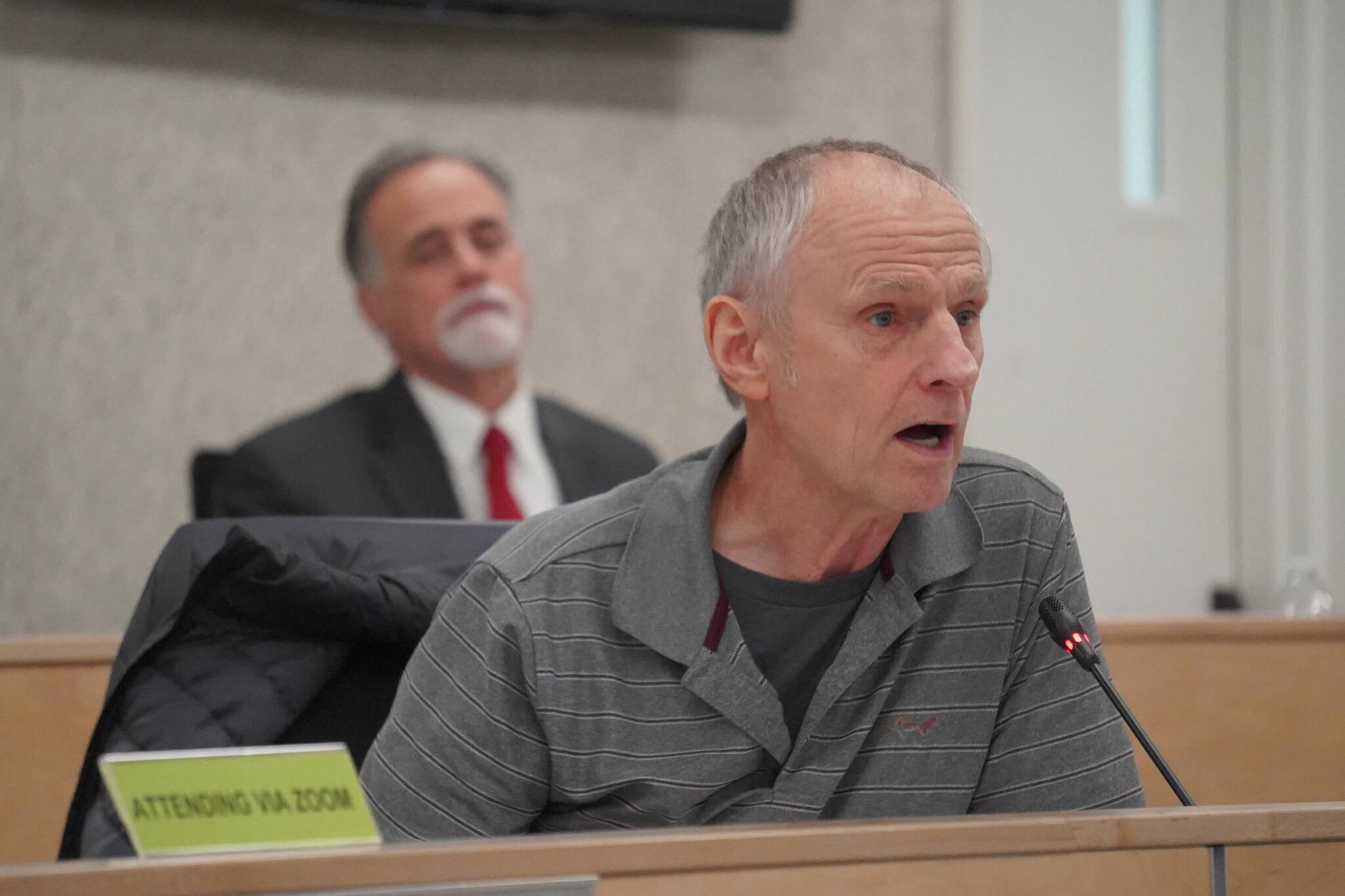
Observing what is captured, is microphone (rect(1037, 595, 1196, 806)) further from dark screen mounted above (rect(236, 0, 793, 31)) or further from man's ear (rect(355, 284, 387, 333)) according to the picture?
dark screen mounted above (rect(236, 0, 793, 31))

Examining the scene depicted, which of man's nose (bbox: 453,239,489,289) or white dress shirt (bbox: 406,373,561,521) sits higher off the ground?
man's nose (bbox: 453,239,489,289)

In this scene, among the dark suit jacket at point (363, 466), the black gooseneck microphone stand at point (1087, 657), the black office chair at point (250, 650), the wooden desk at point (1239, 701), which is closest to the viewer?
the black gooseneck microphone stand at point (1087, 657)

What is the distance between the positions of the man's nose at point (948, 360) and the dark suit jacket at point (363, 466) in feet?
4.69

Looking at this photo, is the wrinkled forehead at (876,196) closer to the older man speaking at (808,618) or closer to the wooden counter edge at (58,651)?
the older man speaking at (808,618)

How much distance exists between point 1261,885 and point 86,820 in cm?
96

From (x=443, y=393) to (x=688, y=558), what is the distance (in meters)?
1.61

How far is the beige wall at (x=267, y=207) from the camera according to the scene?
2721 millimetres

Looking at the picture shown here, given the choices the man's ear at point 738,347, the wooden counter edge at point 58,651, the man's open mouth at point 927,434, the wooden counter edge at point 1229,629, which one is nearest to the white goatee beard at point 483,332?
the wooden counter edge at point 58,651

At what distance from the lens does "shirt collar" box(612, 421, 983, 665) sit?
1.18 metres

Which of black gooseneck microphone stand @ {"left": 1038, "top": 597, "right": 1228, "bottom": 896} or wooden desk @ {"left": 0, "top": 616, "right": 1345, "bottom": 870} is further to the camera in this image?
wooden desk @ {"left": 0, "top": 616, "right": 1345, "bottom": 870}

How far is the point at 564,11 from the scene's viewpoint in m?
2.95

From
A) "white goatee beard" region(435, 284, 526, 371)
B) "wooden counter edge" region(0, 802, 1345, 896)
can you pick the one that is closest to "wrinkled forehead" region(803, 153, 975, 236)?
"wooden counter edge" region(0, 802, 1345, 896)

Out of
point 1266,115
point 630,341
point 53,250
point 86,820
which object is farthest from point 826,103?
point 86,820

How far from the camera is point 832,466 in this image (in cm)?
122
